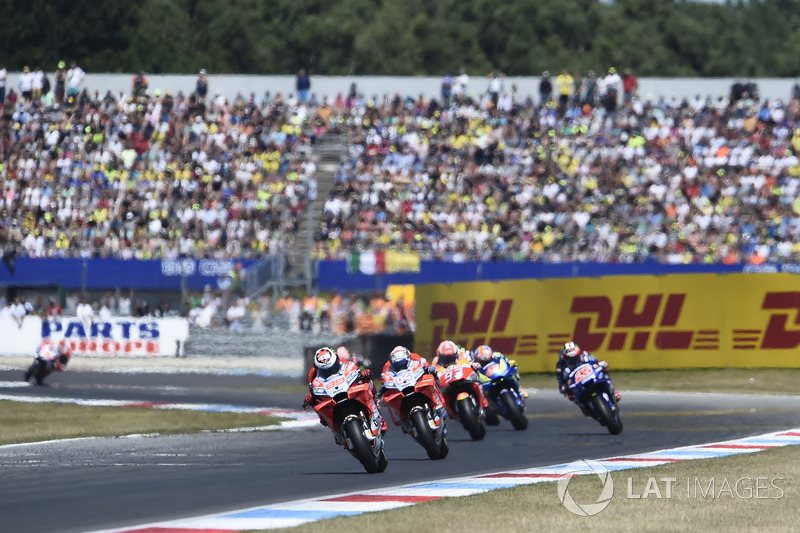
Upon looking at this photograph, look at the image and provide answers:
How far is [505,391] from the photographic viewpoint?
19.3 m

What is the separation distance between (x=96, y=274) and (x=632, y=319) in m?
16.6

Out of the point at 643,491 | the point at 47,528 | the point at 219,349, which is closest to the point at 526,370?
the point at 219,349

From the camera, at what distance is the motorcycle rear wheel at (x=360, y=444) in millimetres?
13750

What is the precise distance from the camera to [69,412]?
943 inches

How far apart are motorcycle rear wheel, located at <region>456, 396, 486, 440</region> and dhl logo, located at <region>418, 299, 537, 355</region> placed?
1248 centimetres

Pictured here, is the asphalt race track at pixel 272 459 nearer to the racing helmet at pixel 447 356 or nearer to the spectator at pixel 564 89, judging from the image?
the racing helmet at pixel 447 356

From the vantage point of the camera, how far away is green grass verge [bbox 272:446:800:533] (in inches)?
401

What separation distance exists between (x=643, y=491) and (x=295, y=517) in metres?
3.27

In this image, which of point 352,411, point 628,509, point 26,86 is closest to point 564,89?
point 26,86

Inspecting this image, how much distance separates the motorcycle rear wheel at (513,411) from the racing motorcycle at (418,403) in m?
3.80

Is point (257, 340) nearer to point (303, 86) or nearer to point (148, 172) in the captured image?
point (148, 172)

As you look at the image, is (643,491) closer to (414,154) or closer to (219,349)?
(219,349)

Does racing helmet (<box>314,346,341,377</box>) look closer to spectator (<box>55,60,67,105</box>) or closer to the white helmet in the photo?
the white helmet

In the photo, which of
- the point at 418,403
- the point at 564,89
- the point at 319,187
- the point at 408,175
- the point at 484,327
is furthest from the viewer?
the point at 564,89
